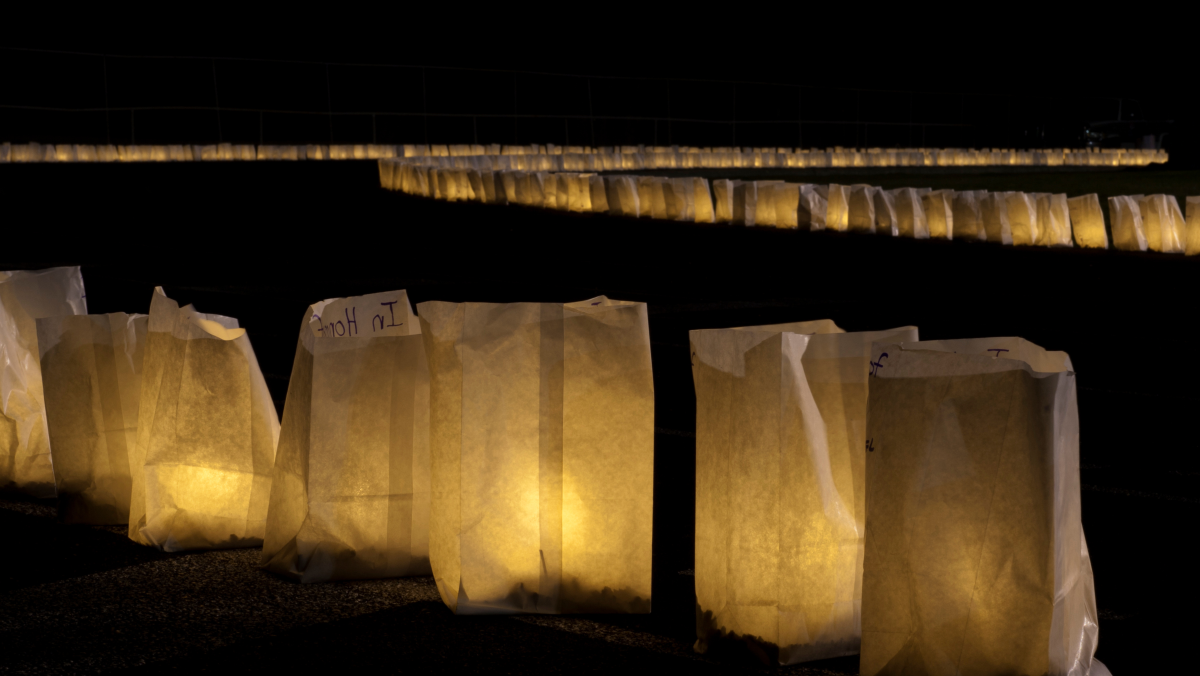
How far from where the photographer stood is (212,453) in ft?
13.8

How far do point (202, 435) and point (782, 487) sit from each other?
193 centimetres

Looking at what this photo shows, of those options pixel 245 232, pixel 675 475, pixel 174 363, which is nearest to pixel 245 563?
pixel 174 363

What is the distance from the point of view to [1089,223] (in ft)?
45.4

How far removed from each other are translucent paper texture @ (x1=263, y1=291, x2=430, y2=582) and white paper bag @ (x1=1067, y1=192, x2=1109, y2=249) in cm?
1140

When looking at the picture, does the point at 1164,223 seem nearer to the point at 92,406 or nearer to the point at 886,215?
the point at 886,215

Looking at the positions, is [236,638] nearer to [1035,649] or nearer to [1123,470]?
[1035,649]

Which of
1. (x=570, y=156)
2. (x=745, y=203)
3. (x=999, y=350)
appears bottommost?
(x=999, y=350)

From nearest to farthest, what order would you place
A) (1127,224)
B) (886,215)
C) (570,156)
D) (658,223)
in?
(1127,224), (886,215), (658,223), (570,156)

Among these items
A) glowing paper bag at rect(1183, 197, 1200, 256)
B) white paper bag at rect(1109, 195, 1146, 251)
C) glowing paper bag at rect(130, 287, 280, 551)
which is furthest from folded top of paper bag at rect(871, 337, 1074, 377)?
white paper bag at rect(1109, 195, 1146, 251)

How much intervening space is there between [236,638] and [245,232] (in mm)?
15218

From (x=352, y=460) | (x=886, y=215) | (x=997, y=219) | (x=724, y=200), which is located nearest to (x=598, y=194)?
(x=724, y=200)

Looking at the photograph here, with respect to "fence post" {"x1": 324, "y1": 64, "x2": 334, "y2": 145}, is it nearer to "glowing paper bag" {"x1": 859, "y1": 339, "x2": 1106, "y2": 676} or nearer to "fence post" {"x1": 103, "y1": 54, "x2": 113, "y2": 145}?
"fence post" {"x1": 103, "y1": 54, "x2": 113, "y2": 145}

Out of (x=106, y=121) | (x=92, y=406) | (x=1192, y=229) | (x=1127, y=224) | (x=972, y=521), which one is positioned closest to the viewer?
(x=972, y=521)

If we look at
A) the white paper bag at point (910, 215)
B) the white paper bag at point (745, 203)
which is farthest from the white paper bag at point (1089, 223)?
the white paper bag at point (745, 203)
